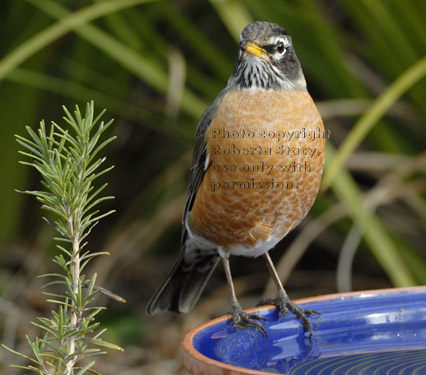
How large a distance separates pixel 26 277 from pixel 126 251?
27.4 inches

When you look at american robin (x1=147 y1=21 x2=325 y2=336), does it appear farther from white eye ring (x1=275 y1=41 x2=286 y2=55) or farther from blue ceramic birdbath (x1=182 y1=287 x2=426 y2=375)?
blue ceramic birdbath (x1=182 y1=287 x2=426 y2=375)

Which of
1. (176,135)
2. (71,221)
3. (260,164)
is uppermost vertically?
(176,135)

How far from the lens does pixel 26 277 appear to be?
4270 mm

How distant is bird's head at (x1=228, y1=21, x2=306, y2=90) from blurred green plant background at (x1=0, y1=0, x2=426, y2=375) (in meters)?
0.39

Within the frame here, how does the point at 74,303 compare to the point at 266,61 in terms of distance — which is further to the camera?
the point at 266,61

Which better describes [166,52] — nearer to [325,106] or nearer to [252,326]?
[325,106]

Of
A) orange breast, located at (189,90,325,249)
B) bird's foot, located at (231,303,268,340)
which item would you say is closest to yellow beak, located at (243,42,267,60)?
orange breast, located at (189,90,325,249)

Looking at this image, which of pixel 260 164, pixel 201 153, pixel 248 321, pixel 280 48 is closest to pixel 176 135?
pixel 201 153

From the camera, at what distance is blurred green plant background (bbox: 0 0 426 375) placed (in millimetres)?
3180

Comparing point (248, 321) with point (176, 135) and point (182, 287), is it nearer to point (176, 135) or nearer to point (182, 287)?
point (182, 287)

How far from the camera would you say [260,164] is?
196 centimetres

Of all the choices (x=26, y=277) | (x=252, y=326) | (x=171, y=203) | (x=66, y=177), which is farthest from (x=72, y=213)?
(x=26, y=277)

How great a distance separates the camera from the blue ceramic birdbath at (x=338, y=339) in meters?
1.30

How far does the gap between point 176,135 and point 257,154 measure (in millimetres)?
1937
